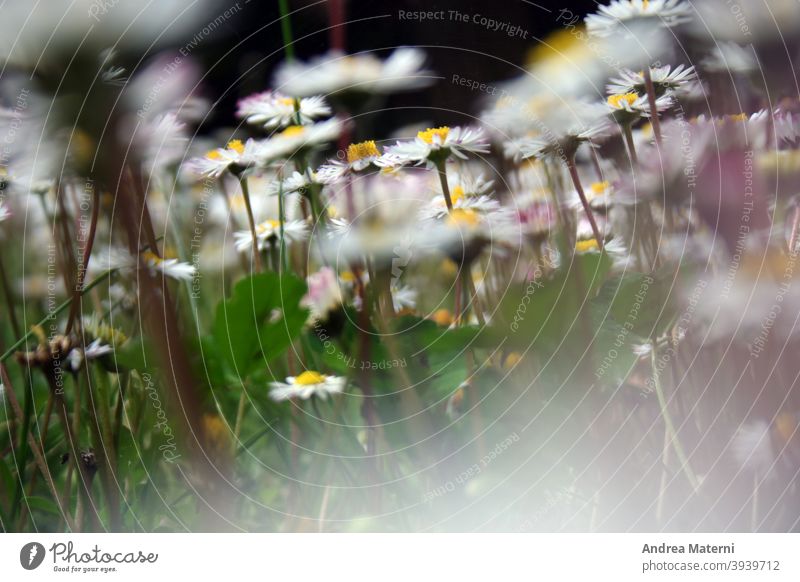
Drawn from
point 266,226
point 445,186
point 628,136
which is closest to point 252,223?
point 266,226

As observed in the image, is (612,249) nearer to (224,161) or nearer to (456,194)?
(456,194)

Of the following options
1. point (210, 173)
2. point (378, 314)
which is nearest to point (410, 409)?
point (378, 314)

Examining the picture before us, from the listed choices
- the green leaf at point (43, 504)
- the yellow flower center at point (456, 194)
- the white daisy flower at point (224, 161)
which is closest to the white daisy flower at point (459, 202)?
the yellow flower center at point (456, 194)

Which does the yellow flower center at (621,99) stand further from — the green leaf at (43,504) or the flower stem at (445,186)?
the green leaf at (43,504)

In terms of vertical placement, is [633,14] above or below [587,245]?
above

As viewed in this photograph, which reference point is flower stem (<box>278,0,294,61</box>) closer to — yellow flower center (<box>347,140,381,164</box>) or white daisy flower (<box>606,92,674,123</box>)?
yellow flower center (<box>347,140,381,164</box>)
